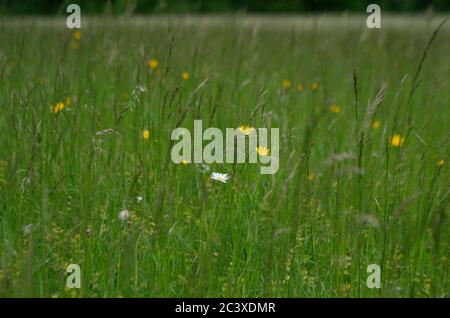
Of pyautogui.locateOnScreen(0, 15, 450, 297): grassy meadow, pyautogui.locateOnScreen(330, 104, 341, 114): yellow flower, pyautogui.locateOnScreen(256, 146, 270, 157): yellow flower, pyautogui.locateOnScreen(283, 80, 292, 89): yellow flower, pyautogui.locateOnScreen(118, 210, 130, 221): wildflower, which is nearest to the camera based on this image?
pyautogui.locateOnScreen(0, 15, 450, 297): grassy meadow

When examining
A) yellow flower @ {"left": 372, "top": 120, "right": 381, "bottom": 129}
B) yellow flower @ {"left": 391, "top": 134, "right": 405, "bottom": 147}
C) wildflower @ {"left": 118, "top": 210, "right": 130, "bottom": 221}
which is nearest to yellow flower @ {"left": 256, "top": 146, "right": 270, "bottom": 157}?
yellow flower @ {"left": 391, "top": 134, "right": 405, "bottom": 147}

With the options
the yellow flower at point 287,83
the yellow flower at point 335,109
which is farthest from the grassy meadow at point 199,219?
the yellow flower at point 287,83

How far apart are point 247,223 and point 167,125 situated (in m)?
0.57

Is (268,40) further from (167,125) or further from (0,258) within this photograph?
(0,258)

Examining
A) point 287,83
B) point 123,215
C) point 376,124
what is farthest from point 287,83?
point 123,215

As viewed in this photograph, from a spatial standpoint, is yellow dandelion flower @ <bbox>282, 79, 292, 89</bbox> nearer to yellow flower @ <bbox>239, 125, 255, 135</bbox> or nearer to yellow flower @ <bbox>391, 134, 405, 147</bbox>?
yellow flower @ <bbox>391, 134, 405, 147</bbox>

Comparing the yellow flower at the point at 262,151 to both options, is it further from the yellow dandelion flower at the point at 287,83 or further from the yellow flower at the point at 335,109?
the yellow dandelion flower at the point at 287,83

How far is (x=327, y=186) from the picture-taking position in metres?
1.86

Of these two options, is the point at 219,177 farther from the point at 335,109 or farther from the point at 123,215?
the point at 335,109

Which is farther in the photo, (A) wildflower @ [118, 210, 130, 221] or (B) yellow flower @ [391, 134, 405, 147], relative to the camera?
(B) yellow flower @ [391, 134, 405, 147]

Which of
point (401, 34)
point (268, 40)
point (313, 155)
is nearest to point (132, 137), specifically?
point (313, 155)

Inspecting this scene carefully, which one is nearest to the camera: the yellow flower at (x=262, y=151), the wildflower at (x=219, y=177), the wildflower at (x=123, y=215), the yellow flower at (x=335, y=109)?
the wildflower at (x=123, y=215)
